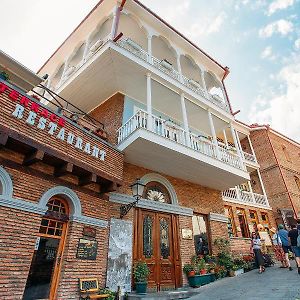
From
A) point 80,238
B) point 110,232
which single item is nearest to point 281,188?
point 110,232

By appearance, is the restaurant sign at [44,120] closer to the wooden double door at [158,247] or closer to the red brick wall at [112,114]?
the red brick wall at [112,114]

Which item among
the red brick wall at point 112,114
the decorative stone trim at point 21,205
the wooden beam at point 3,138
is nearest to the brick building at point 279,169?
the red brick wall at point 112,114

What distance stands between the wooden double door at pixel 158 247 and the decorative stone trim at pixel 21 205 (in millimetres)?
3756

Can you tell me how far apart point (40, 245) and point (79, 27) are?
1018 cm

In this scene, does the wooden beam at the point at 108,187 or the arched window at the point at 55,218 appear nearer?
the arched window at the point at 55,218

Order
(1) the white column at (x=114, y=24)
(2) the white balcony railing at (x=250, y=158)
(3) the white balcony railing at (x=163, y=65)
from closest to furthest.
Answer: (1) the white column at (x=114, y=24) < (3) the white balcony railing at (x=163, y=65) < (2) the white balcony railing at (x=250, y=158)

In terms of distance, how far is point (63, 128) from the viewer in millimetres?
6734

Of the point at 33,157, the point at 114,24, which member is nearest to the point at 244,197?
the point at 114,24

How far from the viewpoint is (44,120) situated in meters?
6.32

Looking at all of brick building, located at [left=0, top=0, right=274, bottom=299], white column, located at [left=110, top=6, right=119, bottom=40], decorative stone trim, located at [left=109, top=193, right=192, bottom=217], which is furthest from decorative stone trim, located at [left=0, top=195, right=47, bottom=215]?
white column, located at [left=110, top=6, right=119, bottom=40]

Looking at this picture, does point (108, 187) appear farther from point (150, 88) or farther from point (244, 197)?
point (244, 197)

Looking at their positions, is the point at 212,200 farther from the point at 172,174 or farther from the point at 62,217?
the point at 62,217

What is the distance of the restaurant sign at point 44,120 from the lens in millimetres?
5789

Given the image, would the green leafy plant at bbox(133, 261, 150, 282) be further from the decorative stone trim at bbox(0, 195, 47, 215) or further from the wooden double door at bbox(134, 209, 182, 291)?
the decorative stone trim at bbox(0, 195, 47, 215)
